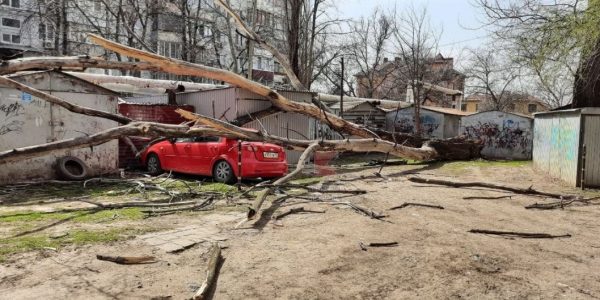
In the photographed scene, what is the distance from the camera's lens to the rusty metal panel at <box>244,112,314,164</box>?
16.2 metres

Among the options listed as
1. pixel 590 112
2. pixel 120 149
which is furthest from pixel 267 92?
pixel 590 112

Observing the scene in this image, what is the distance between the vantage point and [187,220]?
7367mm

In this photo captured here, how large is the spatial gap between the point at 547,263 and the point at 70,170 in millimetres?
11126

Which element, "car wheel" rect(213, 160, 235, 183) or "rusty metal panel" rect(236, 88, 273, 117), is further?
"rusty metal panel" rect(236, 88, 273, 117)

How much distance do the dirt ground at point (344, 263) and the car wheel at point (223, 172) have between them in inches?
132

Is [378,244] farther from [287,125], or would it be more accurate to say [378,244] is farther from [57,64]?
[287,125]

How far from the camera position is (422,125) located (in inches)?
1046

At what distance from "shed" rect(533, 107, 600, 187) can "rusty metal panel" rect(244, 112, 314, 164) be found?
786 cm

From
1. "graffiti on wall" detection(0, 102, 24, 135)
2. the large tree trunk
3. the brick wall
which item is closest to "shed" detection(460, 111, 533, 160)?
the large tree trunk

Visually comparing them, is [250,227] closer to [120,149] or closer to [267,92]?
[267,92]

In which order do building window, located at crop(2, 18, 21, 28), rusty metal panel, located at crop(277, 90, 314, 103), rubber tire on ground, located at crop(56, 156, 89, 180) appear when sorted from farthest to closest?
building window, located at crop(2, 18, 21, 28)
rusty metal panel, located at crop(277, 90, 314, 103)
rubber tire on ground, located at crop(56, 156, 89, 180)

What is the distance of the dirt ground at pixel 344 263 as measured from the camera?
4430mm

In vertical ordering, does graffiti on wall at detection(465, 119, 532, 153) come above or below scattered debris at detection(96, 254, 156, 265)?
above

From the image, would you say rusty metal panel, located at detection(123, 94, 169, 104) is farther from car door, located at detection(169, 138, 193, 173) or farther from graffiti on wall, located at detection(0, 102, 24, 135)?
graffiti on wall, located at detection(0, 102, 24, 135)
